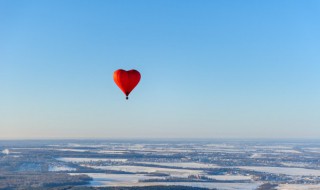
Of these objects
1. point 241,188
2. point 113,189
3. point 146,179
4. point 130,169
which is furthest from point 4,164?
point 241,188

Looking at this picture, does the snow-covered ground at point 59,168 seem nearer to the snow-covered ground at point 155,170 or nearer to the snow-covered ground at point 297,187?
the snow-covered ground at point 155,170

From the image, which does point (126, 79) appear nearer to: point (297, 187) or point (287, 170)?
point (297, 187)

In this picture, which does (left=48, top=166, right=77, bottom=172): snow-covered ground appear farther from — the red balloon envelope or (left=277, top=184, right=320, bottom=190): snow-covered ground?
the red balloon envelope

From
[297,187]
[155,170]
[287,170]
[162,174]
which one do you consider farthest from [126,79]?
[287,170]

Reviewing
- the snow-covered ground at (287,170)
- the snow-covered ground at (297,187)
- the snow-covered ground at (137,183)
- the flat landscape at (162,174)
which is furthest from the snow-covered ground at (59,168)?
the snow-covered ground at (297,187)

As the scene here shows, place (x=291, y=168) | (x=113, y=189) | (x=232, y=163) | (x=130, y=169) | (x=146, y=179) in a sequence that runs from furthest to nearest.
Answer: (x=232, y=163) < (x=291, y=168) < (x=130, y=169) < (x=146, y=179) < (x=113, y=189)

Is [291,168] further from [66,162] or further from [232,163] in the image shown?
[66,162]

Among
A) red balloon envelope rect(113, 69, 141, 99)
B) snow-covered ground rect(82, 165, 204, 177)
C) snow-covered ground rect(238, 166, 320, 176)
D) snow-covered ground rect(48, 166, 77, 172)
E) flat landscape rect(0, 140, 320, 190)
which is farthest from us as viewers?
snow-covered ground rect(48, 166, 77, 172)

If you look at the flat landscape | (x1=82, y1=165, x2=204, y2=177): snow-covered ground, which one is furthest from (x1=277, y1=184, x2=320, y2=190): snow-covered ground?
(x1=82, y1=165, x2=204, y2=177): snow-covered ground
